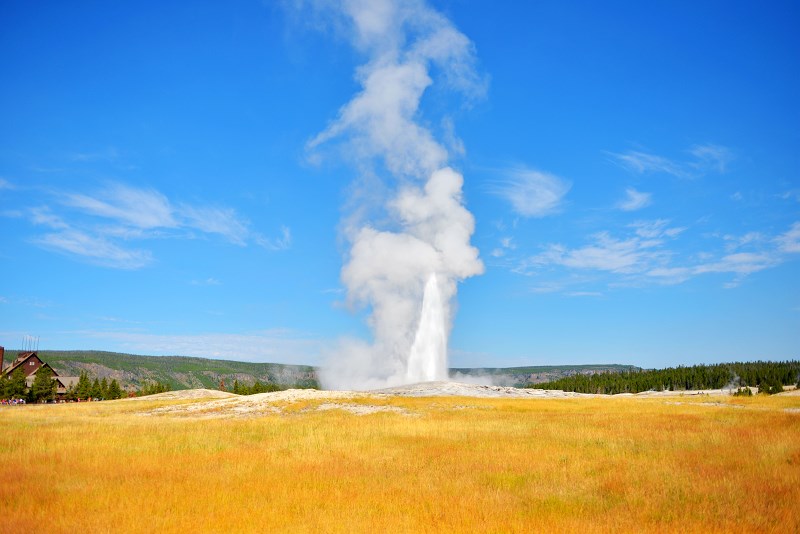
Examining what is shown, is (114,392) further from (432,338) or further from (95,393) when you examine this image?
(432,338)

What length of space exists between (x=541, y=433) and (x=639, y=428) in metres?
5.03

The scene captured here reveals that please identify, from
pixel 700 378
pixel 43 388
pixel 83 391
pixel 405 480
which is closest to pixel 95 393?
pixel 83 391

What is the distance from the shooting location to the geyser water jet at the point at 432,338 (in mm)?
79938

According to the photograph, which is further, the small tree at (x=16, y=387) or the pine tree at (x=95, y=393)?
the pine tree at (x=95, y=393)

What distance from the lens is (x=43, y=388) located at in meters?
79.5

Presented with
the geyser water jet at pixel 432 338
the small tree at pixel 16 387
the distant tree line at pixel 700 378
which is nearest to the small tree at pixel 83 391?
the small tree at pixel 16 387

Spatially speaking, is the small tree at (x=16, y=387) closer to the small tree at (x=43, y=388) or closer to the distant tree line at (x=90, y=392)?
the small tree at (x=43, y=388)

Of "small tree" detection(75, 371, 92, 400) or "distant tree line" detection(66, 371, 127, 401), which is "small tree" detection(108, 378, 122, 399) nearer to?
"distant tree line" detection(66, 371, 127, 401)

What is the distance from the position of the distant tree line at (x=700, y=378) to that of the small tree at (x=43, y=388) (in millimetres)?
131139

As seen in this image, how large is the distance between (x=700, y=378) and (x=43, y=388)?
5852 inches

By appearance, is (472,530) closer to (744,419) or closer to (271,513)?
(271,513)

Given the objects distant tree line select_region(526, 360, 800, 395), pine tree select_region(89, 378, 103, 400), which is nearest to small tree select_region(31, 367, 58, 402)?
pine tree select_region(89, 378, 103, 400)

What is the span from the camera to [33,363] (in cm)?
10206

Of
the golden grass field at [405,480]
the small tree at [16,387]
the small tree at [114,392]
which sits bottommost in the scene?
the small tree at [114,392]
